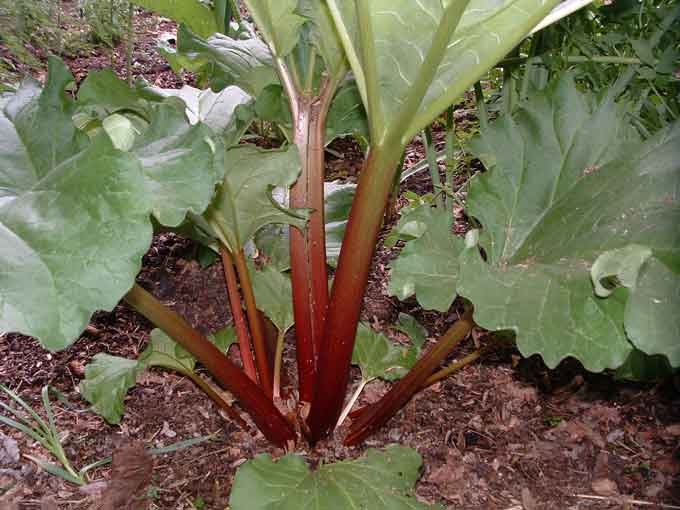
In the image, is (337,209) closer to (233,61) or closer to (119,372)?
(233,61)

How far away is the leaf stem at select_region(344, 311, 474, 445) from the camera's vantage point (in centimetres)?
110

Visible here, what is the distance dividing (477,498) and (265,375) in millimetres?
423

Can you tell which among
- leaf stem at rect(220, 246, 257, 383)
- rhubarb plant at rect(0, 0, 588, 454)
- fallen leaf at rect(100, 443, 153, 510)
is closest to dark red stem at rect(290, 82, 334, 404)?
rhubarb plant at rect(0, 0, 588, 454)

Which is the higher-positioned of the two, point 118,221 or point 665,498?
point 118,221

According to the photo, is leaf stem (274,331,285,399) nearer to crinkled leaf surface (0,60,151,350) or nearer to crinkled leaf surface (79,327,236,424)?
crinkled leaf surface (79,327,236,424)

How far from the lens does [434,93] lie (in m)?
1.02

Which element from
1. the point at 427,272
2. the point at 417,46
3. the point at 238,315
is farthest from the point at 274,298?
the point at 417,46

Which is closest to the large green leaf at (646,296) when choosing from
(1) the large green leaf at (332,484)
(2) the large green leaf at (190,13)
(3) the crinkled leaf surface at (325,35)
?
(1) the large green leaf at (332,484)

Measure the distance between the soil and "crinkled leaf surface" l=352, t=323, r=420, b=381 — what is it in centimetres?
9

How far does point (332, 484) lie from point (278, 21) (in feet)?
2.36

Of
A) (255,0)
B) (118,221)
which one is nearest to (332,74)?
(255,0)

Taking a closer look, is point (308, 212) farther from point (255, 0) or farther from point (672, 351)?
point (672, 351)

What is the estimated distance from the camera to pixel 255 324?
1244mm

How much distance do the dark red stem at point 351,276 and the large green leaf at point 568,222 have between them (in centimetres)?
15
